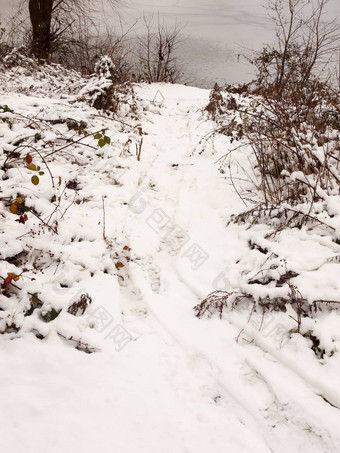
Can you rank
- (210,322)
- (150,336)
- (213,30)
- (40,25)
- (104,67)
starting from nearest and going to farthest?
(150,336)
(210,322)
(104,67)
(40,25)
(213,30)

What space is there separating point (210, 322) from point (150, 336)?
17.4 inches

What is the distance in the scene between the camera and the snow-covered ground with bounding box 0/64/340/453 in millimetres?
1574

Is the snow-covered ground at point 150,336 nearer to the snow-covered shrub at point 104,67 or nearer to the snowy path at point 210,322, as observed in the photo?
the snowy path at point 210,322

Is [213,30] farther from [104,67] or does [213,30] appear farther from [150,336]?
[150,336]

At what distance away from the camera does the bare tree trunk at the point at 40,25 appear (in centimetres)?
980

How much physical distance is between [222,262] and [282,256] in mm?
530

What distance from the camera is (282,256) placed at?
2578 mm

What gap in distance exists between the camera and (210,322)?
2289 millimetres

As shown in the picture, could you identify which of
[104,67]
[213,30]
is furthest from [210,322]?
[213,30]

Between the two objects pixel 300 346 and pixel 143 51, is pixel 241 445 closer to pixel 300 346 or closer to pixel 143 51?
pixel 300 346

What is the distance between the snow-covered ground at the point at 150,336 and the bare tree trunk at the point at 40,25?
7.93m

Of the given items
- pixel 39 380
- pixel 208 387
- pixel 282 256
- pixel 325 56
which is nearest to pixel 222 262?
pixel 282 256

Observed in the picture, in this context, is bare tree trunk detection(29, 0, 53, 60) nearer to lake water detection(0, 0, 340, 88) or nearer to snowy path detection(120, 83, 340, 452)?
lake water detection(0, 0, 340, 88)

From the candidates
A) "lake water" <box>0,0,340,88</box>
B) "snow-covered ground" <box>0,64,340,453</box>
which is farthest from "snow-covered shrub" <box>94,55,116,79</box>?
"lake water" <box>0,0,340,88</box>
